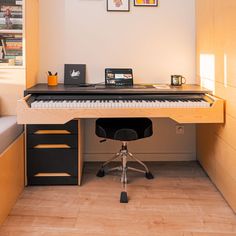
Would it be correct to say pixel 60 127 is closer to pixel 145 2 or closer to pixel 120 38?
pixel 120 38

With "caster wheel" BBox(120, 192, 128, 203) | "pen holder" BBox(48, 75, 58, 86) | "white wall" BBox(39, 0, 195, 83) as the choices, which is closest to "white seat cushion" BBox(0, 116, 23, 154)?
"pen holder" BBox(48, 75, 58, 86)

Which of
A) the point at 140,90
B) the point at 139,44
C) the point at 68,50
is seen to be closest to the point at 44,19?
the point at 68,50

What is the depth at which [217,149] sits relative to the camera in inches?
115

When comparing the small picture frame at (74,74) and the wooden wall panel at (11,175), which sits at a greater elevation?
the small picture frame at (74,74)

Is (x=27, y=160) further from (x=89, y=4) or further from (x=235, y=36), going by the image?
(x=235, y=36)

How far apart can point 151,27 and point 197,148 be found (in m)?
1.37

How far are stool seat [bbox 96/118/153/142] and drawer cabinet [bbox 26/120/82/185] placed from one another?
237mm

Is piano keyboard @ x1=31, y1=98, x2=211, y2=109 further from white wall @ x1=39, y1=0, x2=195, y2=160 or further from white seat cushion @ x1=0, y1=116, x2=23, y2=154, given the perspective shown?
white wall @ x1=39, y1=0, x2=195, y2=160

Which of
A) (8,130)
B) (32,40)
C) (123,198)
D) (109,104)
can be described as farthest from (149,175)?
(32,40)

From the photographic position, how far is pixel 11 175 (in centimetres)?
259

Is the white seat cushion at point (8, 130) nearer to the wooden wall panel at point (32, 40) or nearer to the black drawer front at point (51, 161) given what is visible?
the black drawer front at point (51, 161)

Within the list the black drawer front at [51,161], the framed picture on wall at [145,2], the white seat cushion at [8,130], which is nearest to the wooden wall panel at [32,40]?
the white seat cushion at [8,130]

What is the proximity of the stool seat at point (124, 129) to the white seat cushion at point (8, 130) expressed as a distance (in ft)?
2.23

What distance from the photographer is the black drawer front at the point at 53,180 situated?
3.04m
